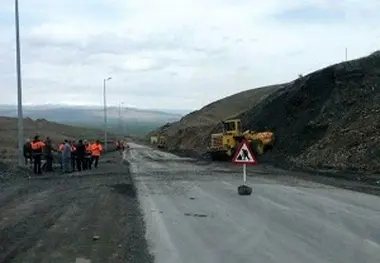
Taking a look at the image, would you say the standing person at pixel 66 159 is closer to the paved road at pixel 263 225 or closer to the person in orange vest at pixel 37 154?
the person in orange vest at pixel 37 154

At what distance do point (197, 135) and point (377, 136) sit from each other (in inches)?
2349

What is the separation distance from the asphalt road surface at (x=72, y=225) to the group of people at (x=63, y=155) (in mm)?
9186

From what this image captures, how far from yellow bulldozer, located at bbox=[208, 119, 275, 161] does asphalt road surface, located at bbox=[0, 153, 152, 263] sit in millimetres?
23881

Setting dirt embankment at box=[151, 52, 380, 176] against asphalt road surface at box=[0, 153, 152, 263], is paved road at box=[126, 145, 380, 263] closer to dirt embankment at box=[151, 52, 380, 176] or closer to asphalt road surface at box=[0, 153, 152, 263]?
asphalt road surface at box=[0, 153, 152, 263]

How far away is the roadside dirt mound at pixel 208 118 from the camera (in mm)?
91688

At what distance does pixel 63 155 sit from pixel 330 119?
20.0 metres

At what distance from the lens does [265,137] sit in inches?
1841

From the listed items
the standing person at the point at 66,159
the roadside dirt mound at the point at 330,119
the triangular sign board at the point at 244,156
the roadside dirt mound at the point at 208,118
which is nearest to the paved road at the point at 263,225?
the triangular sign board at the point at 244,156

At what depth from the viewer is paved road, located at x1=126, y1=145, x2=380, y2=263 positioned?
31.3ft

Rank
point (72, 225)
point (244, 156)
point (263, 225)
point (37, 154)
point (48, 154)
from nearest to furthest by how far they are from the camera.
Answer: point (263, 225) → point (72, 225) → point (244, 156) → point (37, 154) → point (48, 154)

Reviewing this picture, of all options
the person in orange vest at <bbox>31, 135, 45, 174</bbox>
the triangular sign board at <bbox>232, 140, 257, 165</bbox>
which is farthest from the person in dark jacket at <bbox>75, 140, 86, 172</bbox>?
the triangular sign board at <bbox>232, 140, 257, 165</bbox>

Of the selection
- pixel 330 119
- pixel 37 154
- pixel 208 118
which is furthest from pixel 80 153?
pixel 208 118

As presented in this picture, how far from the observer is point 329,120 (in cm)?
4450

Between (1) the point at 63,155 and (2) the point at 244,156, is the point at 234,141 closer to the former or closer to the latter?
(1) the point at 63,155
